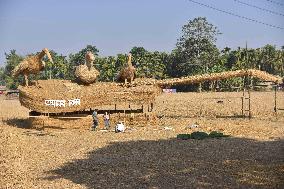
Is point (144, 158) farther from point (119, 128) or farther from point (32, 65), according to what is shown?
point (32, 65)

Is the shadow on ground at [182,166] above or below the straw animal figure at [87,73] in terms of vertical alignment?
below

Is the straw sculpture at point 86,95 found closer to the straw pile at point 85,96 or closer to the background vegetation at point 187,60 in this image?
the straw pile at point 85,96

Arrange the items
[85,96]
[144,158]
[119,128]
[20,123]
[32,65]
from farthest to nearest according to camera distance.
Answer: [20,123] → [32,65] → [85,96] → [119,128] → [144,158]

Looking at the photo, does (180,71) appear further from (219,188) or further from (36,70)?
(219,188)

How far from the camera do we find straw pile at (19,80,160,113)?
2550 cm

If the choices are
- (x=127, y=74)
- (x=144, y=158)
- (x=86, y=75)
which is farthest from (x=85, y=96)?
(x=144, y=158)

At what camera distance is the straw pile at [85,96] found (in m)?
25.5

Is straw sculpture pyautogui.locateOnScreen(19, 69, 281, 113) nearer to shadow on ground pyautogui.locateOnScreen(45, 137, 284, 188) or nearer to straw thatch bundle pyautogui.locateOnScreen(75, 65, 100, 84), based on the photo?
straw thatch bundle pyautogui.locateOnScreen(75, 65, 100, 84)

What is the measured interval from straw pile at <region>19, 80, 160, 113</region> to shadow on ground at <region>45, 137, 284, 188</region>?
622cm

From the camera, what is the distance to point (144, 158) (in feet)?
54.5

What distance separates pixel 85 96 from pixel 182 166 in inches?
478

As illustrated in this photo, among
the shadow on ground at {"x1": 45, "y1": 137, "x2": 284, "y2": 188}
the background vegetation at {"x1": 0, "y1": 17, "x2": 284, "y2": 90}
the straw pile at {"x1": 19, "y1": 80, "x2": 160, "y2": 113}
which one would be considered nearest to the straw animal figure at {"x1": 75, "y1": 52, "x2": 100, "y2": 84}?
the straw pile at {"x1": 19, "y1": 80, "x2": 160, "y2": 113}

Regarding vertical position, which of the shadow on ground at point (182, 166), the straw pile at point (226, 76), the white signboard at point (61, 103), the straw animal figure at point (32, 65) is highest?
the straw animal figure at point (32, 65)

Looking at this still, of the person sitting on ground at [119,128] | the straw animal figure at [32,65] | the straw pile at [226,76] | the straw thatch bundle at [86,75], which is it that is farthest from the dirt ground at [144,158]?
the straw animal figure at [32,65]
